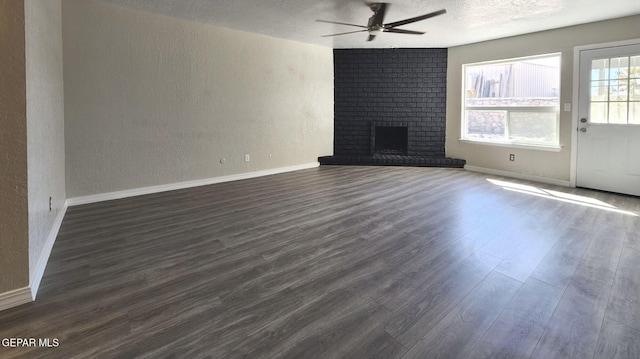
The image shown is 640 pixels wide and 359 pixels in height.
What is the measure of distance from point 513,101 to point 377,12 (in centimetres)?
326

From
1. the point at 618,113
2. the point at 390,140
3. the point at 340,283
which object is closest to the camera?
the point at 340,283

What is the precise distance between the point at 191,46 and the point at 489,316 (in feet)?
16.5

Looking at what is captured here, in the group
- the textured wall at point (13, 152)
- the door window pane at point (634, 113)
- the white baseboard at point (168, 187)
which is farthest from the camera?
the door window pane at point (634, 113)

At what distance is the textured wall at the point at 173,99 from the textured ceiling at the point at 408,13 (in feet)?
1.06

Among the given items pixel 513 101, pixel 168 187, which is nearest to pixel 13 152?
pixel 168 187

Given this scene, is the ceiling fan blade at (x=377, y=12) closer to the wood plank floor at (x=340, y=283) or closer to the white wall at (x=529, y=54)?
the wood plank floor at (x=340, y=283)

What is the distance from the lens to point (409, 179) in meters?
5.64

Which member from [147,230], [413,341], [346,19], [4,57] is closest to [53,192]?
[147,230]

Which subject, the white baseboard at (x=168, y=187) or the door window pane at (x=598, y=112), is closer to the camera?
the white baseboard at (x=168, y=187)

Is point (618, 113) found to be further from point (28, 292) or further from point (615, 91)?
point (28, 292)

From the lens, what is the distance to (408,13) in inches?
175

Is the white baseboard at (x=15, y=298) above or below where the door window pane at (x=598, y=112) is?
below

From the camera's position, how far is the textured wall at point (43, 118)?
2.13 meters

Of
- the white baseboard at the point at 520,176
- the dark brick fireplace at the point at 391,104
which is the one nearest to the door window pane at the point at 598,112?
the white baseboard at the point at 520,176
